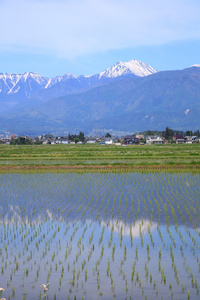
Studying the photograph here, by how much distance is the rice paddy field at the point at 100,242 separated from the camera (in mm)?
8023

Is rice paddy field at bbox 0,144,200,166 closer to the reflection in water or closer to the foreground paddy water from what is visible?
the foreground paddy water

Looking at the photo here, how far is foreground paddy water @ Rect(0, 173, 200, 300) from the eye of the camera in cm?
805

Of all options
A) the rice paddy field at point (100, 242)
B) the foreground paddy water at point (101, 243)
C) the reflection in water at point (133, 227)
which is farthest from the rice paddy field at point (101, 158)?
the reflection in water at point (133, 227)

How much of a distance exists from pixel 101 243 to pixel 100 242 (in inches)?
4.1

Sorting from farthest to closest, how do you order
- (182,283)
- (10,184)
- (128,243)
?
(10,184)
(128,243)
(182,283)

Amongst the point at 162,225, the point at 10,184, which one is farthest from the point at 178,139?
the point at 162,225

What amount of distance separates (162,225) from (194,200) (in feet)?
14.8

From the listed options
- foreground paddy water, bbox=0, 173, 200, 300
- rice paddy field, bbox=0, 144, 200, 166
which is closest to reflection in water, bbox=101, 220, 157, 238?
foreground paddy water, bbox=0, 173, 200, 300

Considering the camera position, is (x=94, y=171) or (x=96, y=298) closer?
(x=96, y=298)

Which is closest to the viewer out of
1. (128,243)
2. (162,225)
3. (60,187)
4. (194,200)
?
(128,243)

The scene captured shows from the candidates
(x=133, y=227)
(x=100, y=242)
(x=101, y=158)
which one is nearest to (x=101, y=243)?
(x=100, y=242)

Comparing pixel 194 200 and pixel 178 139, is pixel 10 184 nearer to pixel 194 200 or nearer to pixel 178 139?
pixel 194 200

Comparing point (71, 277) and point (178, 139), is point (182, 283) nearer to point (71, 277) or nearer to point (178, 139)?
point (71, 277)

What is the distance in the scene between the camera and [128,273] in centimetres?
867
